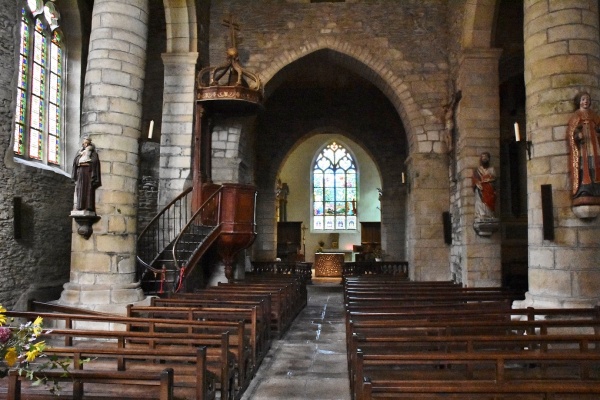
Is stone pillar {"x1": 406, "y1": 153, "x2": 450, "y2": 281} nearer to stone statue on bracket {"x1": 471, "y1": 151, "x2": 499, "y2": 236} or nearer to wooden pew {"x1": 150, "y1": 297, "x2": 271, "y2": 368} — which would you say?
stone statue on bracket {"x1": 471, "y1": 151, "x2": 499, "y2": 236}

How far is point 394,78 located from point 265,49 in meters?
2.94

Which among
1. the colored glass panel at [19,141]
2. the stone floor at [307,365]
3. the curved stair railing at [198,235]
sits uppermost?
the colored glass panel at [19,141]

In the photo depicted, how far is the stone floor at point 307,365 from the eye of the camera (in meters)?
4.83

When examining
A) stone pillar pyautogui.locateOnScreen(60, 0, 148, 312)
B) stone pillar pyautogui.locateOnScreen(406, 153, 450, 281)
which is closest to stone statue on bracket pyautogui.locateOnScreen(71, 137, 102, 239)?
Result: stone pillar pyautogui.locateOnScreen(60, 0, 148, 312)

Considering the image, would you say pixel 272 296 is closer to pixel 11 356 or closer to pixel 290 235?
pixel 11 356

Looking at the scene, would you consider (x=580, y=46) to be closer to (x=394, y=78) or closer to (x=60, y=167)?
(x=394, y=78)

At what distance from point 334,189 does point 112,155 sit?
17.2m

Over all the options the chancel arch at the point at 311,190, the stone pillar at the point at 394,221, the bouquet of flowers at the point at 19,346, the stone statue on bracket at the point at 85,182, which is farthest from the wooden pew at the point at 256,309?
the chancel arch at the point at 311,190

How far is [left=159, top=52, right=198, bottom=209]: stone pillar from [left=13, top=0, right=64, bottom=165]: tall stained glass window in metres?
1.92

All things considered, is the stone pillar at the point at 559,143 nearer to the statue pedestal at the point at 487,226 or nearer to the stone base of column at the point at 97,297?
the statue pedestal at the point at 487,226

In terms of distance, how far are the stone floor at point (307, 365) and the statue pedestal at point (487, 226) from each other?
2882mm

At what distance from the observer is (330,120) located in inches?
671

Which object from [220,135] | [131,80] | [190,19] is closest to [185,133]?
[220,135]

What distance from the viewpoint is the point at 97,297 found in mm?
6758
